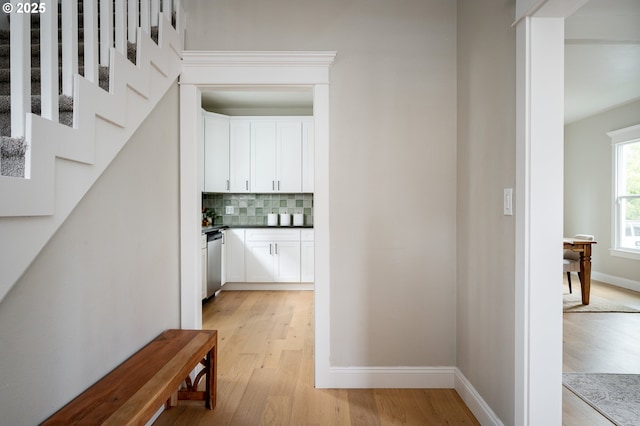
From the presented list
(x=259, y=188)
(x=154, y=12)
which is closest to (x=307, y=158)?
(x=259, y=188)

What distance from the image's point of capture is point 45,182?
1.14 meters

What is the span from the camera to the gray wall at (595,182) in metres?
5.25

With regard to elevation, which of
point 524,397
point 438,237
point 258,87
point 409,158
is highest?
point 258,87

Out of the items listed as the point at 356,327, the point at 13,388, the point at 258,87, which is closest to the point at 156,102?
the point at 258,87

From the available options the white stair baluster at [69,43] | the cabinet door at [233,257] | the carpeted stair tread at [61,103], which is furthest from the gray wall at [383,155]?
the cabinet door at [233,257]

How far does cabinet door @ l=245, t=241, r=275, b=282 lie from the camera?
4.90m

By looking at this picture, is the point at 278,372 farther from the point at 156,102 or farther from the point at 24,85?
the point at 24,85

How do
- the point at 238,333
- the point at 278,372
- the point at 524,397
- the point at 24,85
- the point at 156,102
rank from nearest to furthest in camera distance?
the point at 24,85, the point at 524,397, the point at 156,102, the point at 278,372, the point at 238,333

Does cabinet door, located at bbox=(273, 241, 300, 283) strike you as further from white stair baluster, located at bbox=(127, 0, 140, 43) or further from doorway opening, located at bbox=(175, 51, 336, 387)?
white stair baluster, located at bbox=(127, 0, 140, 43)

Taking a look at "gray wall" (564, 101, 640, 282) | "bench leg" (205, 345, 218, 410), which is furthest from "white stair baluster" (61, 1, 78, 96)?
"gray wall" (564, 101, 640, 282)

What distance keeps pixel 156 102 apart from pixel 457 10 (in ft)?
6.42

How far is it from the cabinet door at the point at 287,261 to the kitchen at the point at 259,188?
0.5 inches

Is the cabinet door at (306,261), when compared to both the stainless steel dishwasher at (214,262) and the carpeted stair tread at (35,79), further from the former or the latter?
the carpeted stair tread at (35,79)

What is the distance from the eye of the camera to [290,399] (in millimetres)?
2188
